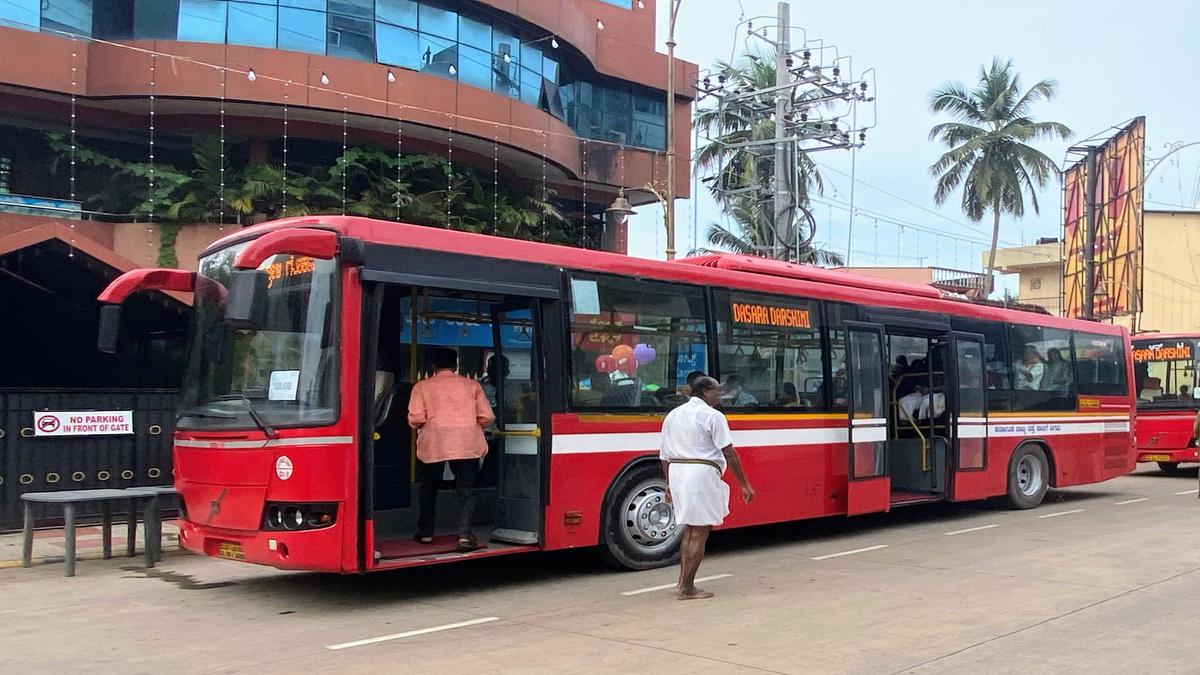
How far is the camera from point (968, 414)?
13.6 metres

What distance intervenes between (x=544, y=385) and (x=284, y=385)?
2.20m

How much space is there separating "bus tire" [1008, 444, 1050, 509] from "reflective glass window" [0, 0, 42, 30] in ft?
60.2

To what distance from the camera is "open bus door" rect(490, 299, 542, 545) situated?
350 inches

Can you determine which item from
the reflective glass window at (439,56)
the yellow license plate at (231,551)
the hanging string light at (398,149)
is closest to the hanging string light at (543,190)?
the reflective glass window at (439,56)

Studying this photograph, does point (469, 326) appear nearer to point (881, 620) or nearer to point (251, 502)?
point (251, 502)

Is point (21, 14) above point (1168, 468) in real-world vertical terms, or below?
above

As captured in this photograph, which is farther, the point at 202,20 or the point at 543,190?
the point at 543,190

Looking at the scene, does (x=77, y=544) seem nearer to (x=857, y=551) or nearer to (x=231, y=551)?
(x=231, y=551)

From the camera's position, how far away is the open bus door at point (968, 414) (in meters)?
13.4

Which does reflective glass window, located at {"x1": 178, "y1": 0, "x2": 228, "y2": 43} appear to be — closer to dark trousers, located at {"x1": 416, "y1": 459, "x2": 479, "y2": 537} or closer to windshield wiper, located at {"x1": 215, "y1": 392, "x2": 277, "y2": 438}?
windshield wiper, located at {"x1": 215, "y1": 392, "x2": 277, "y2": 438}

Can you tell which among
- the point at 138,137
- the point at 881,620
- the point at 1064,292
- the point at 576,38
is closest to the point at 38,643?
the point at 881,620

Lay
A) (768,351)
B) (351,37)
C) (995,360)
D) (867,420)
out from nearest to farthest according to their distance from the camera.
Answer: (768,351) → (867,420) → (995,360) → (351,37)

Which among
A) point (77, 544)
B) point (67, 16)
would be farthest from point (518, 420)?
point (67, 16)

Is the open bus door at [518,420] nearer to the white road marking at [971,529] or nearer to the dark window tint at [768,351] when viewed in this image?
the dark window tint at [768,351]
